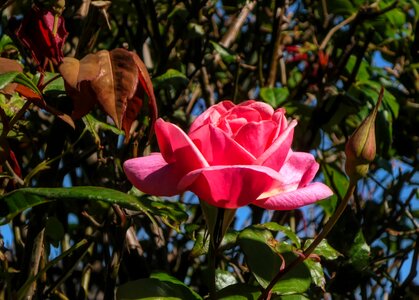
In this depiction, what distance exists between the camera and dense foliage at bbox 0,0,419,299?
32.0 inches

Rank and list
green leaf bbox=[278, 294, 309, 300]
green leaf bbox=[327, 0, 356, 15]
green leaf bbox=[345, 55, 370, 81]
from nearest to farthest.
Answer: green leaf bbox=[278, 294, 309, 300], green leaf bbox=[345, 55, 370, 81], green leaf bbox=[327, 0, 356, 15]

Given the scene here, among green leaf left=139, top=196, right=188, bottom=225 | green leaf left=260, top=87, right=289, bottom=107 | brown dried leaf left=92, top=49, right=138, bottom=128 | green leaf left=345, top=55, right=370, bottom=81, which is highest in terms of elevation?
brown dried leaf left=92, top=49, right=138, bottom=128

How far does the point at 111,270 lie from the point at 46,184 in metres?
0.18

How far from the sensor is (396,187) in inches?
73.4

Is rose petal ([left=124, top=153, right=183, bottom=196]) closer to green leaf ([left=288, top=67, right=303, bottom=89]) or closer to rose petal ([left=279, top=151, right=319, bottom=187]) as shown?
rose petal ([left=279, top=151, right=319, bottom=187])

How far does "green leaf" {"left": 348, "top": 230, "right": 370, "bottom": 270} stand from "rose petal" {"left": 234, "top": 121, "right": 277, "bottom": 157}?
1.86ft

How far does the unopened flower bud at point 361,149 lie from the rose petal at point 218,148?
99 millimetres

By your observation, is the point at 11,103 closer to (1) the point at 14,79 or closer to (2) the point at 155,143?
(1) the point at 14,79

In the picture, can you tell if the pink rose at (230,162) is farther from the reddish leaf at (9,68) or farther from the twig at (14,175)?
the twig at (14,175)

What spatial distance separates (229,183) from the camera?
27.9 inches

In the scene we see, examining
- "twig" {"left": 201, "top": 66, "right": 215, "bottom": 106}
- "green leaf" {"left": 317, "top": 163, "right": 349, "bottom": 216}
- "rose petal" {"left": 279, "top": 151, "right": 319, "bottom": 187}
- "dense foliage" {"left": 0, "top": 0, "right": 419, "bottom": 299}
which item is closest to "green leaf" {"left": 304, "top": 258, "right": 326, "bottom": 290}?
"dense foliage" {"left": 0, "top": 0, "right": 419, "bottom": 299}

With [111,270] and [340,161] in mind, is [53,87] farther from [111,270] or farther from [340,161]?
[340,161]

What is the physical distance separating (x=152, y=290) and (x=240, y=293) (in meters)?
0.11

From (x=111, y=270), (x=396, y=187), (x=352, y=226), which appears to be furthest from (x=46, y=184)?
(x=396, y=187)
